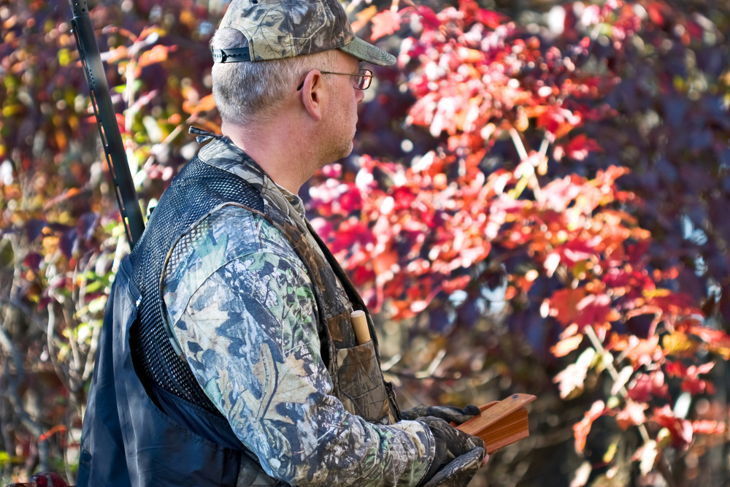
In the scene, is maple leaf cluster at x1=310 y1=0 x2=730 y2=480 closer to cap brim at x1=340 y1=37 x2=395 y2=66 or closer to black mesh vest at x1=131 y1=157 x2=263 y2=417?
cap brim at x1=340 y1=37 x2=395 y2=66

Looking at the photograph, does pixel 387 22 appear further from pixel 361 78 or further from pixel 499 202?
pixel 361 78

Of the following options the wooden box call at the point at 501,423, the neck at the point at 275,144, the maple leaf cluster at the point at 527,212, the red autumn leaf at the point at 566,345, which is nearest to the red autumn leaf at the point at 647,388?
the maple leaf cluster at the point at 527,212

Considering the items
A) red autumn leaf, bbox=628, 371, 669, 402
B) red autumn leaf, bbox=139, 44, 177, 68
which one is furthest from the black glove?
red autumn leaf, bbox=139, 44, 177, 68

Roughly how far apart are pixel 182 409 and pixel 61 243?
7.38 ft

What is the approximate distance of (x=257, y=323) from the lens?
1535mm

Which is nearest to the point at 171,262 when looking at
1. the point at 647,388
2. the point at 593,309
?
the point at 593,309

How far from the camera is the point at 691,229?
11.5 ft

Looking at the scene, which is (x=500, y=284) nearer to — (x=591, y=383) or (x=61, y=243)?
(x=591, y=383)

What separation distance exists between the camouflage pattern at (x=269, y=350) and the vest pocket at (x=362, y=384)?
8cm

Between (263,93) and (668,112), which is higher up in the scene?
(263,93)

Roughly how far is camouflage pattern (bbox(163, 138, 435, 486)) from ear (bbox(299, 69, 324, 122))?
233mm

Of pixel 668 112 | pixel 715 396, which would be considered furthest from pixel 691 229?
pixel 715 396

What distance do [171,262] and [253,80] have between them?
40 centimetres

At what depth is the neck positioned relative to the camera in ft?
6.04
